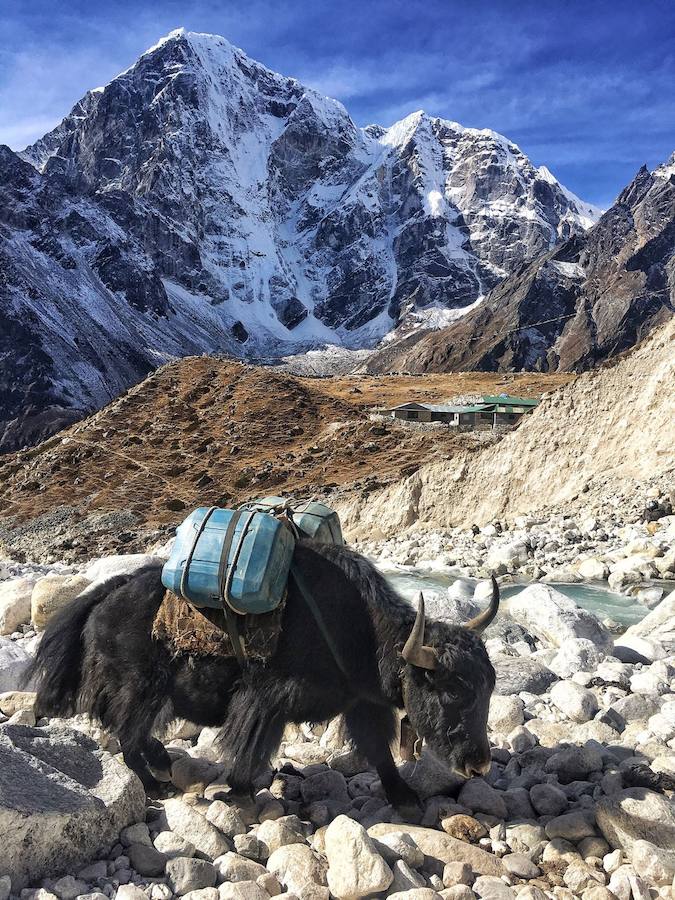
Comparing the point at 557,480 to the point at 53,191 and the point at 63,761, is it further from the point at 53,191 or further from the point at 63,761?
the point at 53,191

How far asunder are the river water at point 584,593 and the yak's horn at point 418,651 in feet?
17.4

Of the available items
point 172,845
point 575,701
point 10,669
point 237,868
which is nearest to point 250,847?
point 237,868

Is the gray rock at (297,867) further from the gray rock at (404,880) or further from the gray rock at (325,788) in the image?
the gray rock at (325,788)

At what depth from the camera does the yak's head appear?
369 cm

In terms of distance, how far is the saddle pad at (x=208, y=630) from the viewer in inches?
159

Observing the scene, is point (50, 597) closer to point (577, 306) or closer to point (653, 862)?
point (653, 862)

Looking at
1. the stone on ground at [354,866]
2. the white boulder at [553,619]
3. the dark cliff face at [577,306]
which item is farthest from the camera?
the dark cliff face at [577,306]

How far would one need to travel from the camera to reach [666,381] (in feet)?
65.0

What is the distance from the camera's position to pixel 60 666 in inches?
173

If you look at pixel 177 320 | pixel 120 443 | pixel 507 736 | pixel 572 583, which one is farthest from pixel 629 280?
pixel 507 736

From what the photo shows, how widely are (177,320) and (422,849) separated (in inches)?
6576

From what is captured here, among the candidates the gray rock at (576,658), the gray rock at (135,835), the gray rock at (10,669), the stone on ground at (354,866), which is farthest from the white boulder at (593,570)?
the gray rock at (135,835)

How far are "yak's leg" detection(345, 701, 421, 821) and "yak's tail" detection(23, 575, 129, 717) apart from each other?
165 centimetres

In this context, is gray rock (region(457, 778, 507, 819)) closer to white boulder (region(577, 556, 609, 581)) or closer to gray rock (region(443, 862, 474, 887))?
gray rock (region(443, 862, 474, 887))
